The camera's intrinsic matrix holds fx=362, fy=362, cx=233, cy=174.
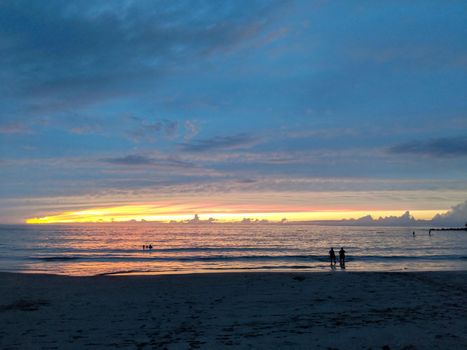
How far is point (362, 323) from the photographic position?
11297 millimetres

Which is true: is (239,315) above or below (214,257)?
above

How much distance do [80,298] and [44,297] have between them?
5.61ft

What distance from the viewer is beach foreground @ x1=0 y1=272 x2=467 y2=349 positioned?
9.60 m

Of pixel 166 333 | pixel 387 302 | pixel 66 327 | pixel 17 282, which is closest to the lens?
pixel 166 333

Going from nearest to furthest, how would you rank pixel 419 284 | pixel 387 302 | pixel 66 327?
pixel 66 327 < pixel 387 302 < pixel 419 284

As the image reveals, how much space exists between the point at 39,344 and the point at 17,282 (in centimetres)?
1498

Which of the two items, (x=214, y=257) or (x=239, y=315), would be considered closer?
(x=239, y=315)

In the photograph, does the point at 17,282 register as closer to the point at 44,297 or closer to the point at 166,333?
the point at 44,297

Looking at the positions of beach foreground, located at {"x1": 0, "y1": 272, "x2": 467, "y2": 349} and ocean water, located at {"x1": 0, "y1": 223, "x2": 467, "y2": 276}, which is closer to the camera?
beach foreground, located at {"x1": 0, "y1": 272, "x2": 467, "y2": 349}

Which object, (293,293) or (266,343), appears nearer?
(266,343)

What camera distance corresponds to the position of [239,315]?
1280 centimetres

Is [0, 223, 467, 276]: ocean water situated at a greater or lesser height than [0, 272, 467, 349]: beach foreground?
lesser

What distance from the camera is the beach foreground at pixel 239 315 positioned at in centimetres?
960

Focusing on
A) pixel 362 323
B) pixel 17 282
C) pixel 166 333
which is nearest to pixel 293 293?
pixel 362 323
